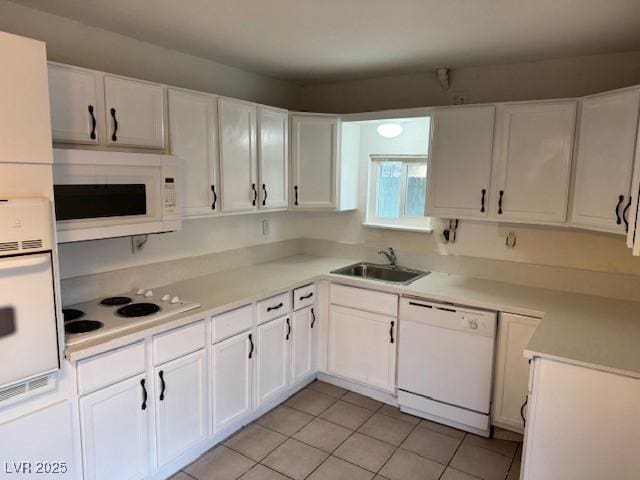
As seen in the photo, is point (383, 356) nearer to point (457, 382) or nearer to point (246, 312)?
point (457, 382)

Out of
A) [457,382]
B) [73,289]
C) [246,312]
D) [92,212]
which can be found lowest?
[457,382]

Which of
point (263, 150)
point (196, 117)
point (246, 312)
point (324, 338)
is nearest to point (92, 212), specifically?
point (196, 117)

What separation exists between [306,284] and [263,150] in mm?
1000

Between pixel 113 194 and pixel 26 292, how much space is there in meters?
0.69

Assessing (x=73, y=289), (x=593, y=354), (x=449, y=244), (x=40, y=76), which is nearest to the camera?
(x=40, y=76)

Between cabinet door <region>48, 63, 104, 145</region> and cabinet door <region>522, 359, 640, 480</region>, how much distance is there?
2342 millimetres

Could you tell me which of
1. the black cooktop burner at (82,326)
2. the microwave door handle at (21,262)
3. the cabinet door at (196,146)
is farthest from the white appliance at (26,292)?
the cabinet door at (196,146)

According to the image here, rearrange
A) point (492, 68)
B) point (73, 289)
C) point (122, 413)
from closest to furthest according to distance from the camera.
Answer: point (122, 413) < point (73, 289) < point (492, 68)

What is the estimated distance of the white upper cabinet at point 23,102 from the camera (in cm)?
152

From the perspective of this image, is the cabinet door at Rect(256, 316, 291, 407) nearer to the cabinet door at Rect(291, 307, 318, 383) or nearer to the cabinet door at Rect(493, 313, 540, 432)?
the cabinet door at Rect(291, 307, 318, 383)

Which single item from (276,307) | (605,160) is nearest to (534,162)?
(605,160)

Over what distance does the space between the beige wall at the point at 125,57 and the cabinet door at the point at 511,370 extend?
245cm

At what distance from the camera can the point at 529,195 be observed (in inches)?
107

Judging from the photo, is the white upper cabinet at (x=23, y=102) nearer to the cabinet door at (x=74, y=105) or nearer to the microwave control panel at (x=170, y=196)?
the cabinet door at (x=74, y=105)
